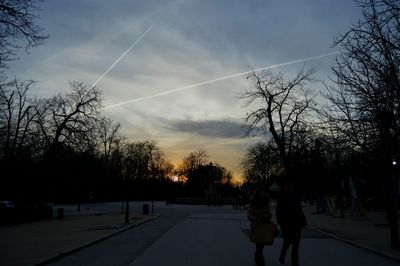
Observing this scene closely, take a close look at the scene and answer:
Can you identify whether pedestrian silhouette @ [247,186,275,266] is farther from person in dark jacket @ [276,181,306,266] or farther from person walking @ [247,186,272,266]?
person in dark jacket @ [276,181,306,266]

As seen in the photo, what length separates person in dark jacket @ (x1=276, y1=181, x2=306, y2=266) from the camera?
13688 millimetres

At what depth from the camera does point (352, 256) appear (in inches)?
683

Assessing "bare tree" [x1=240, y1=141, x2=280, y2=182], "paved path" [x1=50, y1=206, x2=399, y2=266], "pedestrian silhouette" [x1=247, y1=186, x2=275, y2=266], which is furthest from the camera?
"bare tree" [x1=240, y1=141, x2=280, y2=182]

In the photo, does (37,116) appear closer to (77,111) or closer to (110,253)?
(77,111)

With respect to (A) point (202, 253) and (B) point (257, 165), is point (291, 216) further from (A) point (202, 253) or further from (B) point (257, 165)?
(B) point (257, 165)

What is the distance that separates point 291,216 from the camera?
13836 mm

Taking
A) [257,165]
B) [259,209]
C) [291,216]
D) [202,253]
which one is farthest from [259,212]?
[257,165]

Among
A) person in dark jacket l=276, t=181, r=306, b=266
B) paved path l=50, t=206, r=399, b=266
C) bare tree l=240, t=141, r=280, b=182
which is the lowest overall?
paved path l=50, t=206, r=399, b=266

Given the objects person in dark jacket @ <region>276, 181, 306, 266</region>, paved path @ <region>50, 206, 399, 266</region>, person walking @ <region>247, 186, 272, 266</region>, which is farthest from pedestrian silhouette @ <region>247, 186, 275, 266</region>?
paved path @ <region>50, 206, 399, 266</region>

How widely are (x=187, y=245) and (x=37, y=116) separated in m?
39.3

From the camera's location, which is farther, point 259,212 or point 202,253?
point 202,253

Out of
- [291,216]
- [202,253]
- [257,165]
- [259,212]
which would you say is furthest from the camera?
[257,165]

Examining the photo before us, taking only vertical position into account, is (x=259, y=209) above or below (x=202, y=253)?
above

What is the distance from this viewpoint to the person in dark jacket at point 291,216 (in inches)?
539
